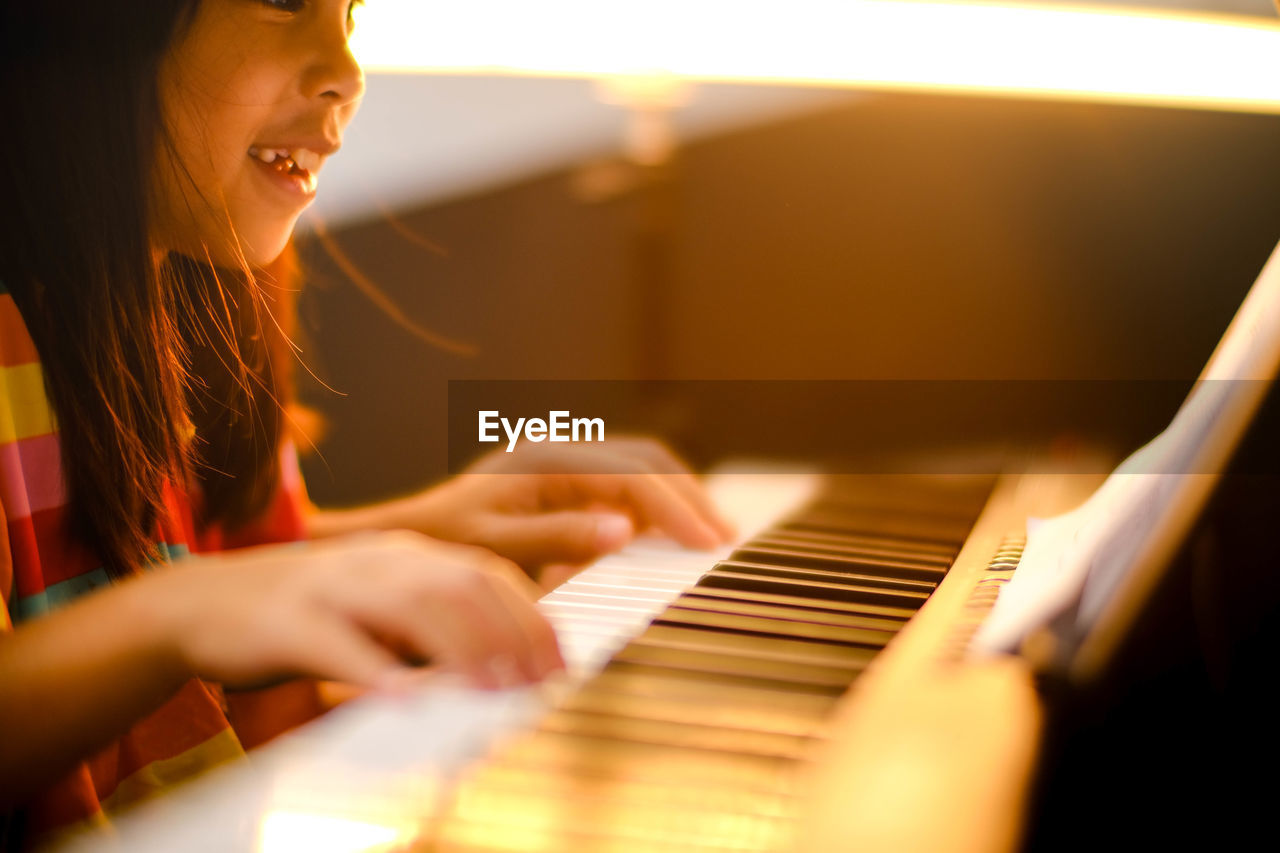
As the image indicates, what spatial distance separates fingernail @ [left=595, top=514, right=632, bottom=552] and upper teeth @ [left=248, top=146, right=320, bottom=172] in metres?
0.27

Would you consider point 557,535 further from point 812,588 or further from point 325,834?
point 325,834

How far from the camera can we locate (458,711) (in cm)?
31

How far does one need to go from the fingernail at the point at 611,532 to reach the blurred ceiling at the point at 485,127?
16.1 inches

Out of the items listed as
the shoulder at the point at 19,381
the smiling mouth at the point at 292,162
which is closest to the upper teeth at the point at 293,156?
the smiling mouth at the point at 292,162

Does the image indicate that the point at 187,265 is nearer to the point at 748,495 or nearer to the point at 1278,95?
the point at 748,495

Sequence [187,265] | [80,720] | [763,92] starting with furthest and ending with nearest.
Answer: [763,92], [187,265], [80,720]

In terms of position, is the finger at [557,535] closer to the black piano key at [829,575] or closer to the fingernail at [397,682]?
the black piano key at [829,575]

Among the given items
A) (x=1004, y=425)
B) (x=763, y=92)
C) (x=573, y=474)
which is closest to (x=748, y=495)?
(x=573, y=474)

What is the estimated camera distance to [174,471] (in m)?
0.55

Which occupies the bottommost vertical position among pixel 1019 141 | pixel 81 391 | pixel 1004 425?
pixel 1004 425

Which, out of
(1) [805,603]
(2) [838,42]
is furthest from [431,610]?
(2) [838,42]

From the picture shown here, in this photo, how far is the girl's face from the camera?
47 cm

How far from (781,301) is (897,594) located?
1.83ft

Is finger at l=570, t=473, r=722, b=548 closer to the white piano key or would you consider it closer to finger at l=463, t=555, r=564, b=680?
the white piano key
